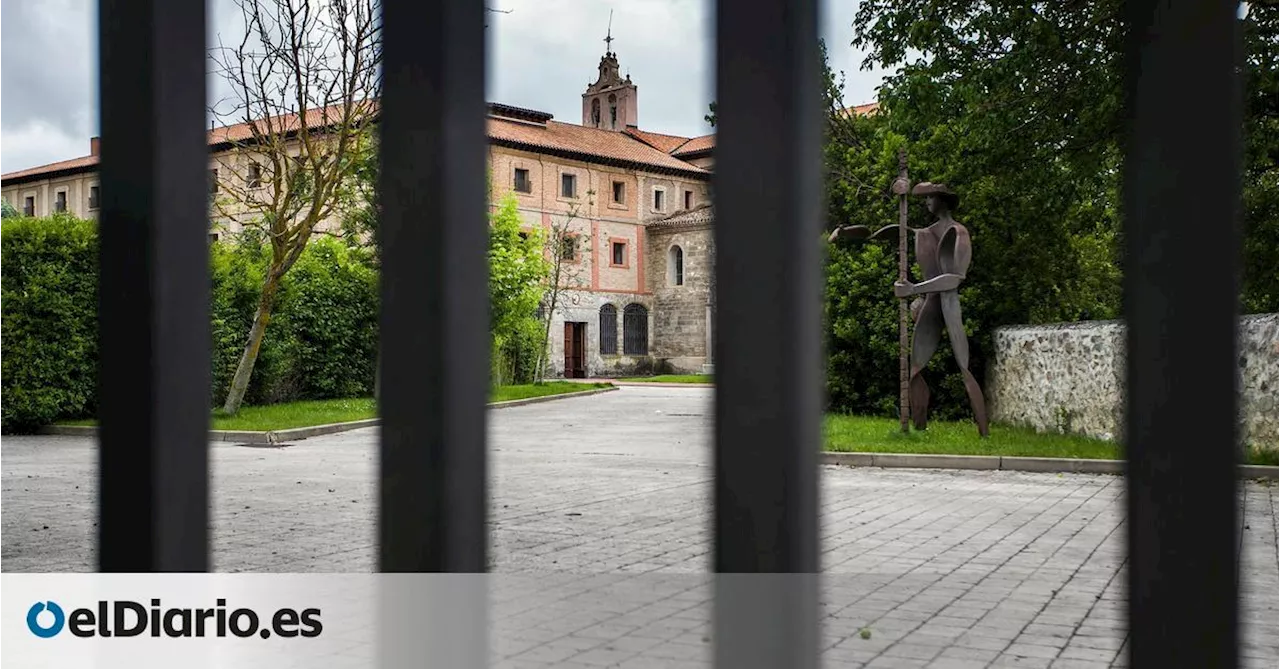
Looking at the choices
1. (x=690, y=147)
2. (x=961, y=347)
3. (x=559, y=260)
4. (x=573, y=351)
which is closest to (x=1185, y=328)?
(x=961, y=347)

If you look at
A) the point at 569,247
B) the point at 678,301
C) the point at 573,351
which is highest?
the point at 569,247

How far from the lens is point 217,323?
840 inches

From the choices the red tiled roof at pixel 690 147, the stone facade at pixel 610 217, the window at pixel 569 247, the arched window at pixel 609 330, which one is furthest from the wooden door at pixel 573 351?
the red tiled roof at pixel 690 147

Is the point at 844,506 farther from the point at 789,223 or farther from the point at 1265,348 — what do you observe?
the point at 789,223

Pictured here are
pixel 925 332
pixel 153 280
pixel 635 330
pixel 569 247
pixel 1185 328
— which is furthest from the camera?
pixel 635 330

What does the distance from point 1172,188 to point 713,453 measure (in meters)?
0.33

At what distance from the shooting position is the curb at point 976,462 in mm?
12430

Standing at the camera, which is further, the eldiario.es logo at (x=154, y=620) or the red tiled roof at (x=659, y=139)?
the red tiled roof at (x=659, y=139)

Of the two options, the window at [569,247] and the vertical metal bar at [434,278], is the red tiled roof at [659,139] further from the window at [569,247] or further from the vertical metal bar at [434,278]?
the vertical metal bar at [434,278]

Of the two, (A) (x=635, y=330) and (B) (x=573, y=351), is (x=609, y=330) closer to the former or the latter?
(A) (x=635, y=330)

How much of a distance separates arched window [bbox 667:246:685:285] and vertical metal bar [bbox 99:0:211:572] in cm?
4881

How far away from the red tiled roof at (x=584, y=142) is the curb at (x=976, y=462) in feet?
103

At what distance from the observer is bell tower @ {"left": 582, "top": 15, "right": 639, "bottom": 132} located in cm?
6488

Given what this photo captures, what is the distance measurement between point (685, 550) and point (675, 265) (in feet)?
141
